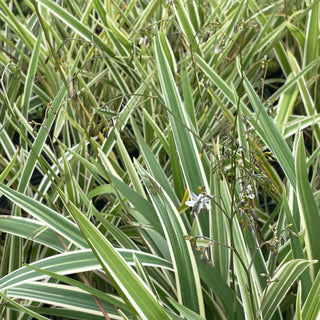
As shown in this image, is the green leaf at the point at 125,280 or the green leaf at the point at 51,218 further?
the green leaf at the point at 51,218

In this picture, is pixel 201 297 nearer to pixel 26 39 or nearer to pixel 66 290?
pixel 66 290

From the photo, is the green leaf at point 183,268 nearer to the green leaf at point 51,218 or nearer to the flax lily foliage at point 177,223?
the flax lily foliage at point 177,223

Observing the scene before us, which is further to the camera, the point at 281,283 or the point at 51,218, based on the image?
the point at 51,218

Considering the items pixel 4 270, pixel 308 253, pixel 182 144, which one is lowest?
pixel 4 270

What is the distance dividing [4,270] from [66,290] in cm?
33

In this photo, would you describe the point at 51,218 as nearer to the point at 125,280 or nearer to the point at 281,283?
the point at 125,280

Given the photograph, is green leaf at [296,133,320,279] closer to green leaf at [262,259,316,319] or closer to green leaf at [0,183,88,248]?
green leaf at [262,259,316,319]

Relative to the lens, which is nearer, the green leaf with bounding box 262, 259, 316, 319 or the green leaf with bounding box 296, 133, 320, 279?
the green leaf with bounding box 262, 259, 316, 319

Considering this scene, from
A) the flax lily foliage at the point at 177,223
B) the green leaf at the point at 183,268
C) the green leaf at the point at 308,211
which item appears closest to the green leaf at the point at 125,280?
the flax lily foliage at the point at 177,223

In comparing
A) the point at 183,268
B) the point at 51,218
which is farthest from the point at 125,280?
the point at 51,218

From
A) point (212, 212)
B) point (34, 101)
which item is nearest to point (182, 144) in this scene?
point (212, 212)

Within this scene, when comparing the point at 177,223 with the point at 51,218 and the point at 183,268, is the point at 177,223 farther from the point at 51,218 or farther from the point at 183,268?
the point at 51,218

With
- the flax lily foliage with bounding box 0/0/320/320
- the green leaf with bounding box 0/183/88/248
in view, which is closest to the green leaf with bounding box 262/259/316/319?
the flax lily foliage with bounding box 0/0/320/320

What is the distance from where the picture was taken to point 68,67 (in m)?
1.49
